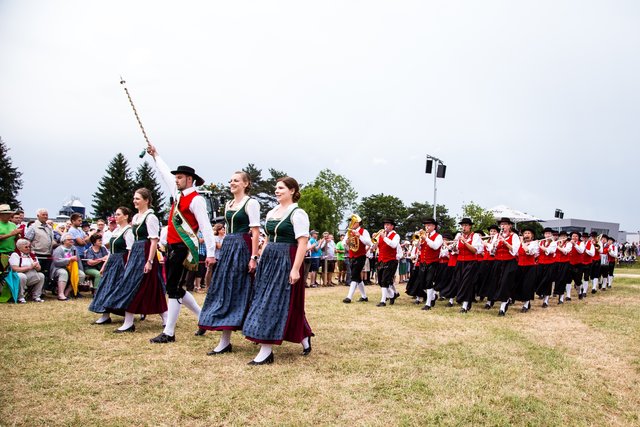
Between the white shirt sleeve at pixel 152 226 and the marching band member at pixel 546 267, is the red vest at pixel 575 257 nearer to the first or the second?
the marching band member at pixel 546 267

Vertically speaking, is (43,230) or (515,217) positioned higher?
(515,217)

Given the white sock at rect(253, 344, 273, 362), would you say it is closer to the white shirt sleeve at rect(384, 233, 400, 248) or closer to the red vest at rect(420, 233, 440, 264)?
the white shirt sleeve at rect(384, 233, 400, 248)

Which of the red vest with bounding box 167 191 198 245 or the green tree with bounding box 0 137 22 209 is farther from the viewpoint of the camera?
the green tree with bounding box 0 137 22 209

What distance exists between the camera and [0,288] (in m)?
9.88

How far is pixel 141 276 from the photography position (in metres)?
7.21

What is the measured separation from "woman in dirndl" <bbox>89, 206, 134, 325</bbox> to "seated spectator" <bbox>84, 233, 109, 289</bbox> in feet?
14.6

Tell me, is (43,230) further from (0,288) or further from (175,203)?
(175,203)

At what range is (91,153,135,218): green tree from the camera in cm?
5853

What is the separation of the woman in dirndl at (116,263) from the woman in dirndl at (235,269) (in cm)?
223

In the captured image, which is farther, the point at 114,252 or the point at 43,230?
the point at 43,230

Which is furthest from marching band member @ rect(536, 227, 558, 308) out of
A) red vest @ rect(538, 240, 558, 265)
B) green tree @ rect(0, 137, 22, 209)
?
green tree @ rect(0, 137, 22, 209)

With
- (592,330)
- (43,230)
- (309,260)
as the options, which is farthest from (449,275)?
(43,230)

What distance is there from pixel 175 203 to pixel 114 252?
1962 mm

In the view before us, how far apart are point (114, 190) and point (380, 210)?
38.7 m
